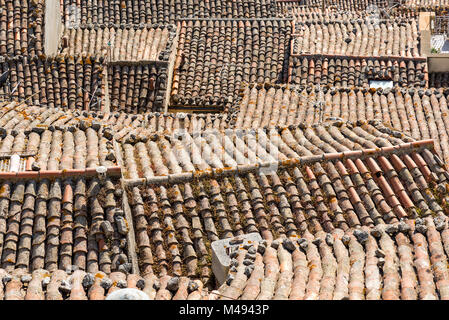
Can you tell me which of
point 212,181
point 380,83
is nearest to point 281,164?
point 212,181

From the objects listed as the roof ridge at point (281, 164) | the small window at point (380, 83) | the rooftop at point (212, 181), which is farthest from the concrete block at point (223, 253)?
the small window at point (380, 83)

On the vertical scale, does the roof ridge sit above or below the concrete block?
above

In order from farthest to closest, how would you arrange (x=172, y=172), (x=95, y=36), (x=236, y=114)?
(x=95, y=36) → (x=236, y=114) → (x=172, y=172)

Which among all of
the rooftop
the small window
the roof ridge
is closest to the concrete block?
the rooftop

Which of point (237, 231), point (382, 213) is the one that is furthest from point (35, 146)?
point (382, 213)

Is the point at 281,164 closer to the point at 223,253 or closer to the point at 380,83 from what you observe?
the point at 223,253

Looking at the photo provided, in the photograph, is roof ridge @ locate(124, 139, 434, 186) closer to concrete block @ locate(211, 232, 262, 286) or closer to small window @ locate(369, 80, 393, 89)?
concrete block @ locate(211, 232, 262, 286)

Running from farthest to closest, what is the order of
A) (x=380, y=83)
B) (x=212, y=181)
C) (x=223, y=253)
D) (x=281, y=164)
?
(x=380, y=83), (x=281, y=164), (x=212, y=181), (x=223, y=253)
